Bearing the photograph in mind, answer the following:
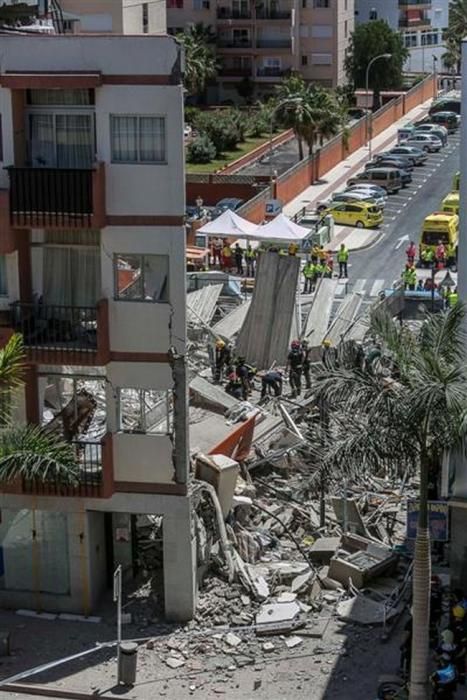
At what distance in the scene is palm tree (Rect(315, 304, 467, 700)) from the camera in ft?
72.8

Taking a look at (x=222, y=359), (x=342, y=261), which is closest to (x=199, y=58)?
(x=342, y=261)

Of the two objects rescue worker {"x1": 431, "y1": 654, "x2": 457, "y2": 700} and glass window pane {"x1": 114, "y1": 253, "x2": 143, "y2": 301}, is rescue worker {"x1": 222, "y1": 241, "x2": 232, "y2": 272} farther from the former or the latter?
rescue worker {"x1": 431, "y1": 654, "x2": 457, "y2": 700}

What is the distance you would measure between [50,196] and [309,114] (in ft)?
179

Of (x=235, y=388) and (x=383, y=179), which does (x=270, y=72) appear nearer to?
(x=383, y=179)

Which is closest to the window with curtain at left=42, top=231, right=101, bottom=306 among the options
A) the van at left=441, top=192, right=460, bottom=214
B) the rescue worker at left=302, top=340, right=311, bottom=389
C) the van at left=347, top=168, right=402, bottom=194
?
the rescue worker at left=302, top=340, right=311, bottom=389

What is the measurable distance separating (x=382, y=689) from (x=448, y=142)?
69.9 m

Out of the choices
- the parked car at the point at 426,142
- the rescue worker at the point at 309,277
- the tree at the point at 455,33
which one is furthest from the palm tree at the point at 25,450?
the tree at the point at 455,33

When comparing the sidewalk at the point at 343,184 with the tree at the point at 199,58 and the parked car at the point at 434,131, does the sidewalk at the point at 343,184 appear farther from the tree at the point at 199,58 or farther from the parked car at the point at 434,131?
the tree at the point at 199,58

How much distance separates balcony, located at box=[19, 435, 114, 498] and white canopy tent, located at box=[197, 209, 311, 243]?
2824 centimetres

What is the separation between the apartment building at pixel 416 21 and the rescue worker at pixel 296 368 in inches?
3324

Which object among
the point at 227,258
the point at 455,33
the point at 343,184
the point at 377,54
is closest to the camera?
the point at 227,258

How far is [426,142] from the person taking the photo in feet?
284

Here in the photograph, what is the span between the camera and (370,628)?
27141 mm

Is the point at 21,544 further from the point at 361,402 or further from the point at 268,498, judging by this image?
the point at 361,402
